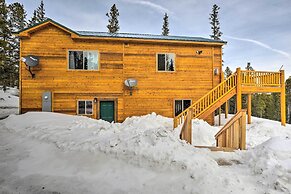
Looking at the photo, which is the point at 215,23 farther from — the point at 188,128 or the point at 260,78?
the point at 188,128

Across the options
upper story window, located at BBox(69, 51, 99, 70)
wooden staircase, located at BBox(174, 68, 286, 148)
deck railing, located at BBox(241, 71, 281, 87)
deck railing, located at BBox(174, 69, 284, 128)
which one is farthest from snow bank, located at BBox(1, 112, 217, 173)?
deck railing, located at BBox(241, 71, 281, 87)

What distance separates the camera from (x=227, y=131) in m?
5.36

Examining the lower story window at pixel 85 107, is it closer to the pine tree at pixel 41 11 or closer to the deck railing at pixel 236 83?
the deck railing at pixel 236 83

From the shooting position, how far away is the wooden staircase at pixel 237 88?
33.4 ft

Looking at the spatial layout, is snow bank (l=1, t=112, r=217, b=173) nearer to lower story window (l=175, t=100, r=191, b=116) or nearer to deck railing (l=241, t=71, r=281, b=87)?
lower story window (l=175, t=100, r=191, b=116)

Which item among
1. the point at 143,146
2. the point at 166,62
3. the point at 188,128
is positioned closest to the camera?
the point at 143,146

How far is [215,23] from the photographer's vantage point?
3128 cm

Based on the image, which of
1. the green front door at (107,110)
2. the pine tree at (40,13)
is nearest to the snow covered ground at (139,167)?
the green front door at (107,110)

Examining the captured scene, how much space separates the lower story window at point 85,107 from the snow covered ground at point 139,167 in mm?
6102

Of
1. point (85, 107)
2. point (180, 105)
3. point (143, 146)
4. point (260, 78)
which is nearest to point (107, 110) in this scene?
point (85, 107)

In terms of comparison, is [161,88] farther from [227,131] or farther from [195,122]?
[227,131]

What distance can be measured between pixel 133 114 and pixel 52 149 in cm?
750

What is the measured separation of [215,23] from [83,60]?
28580 mm

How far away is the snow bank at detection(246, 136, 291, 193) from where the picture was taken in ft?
9.66
